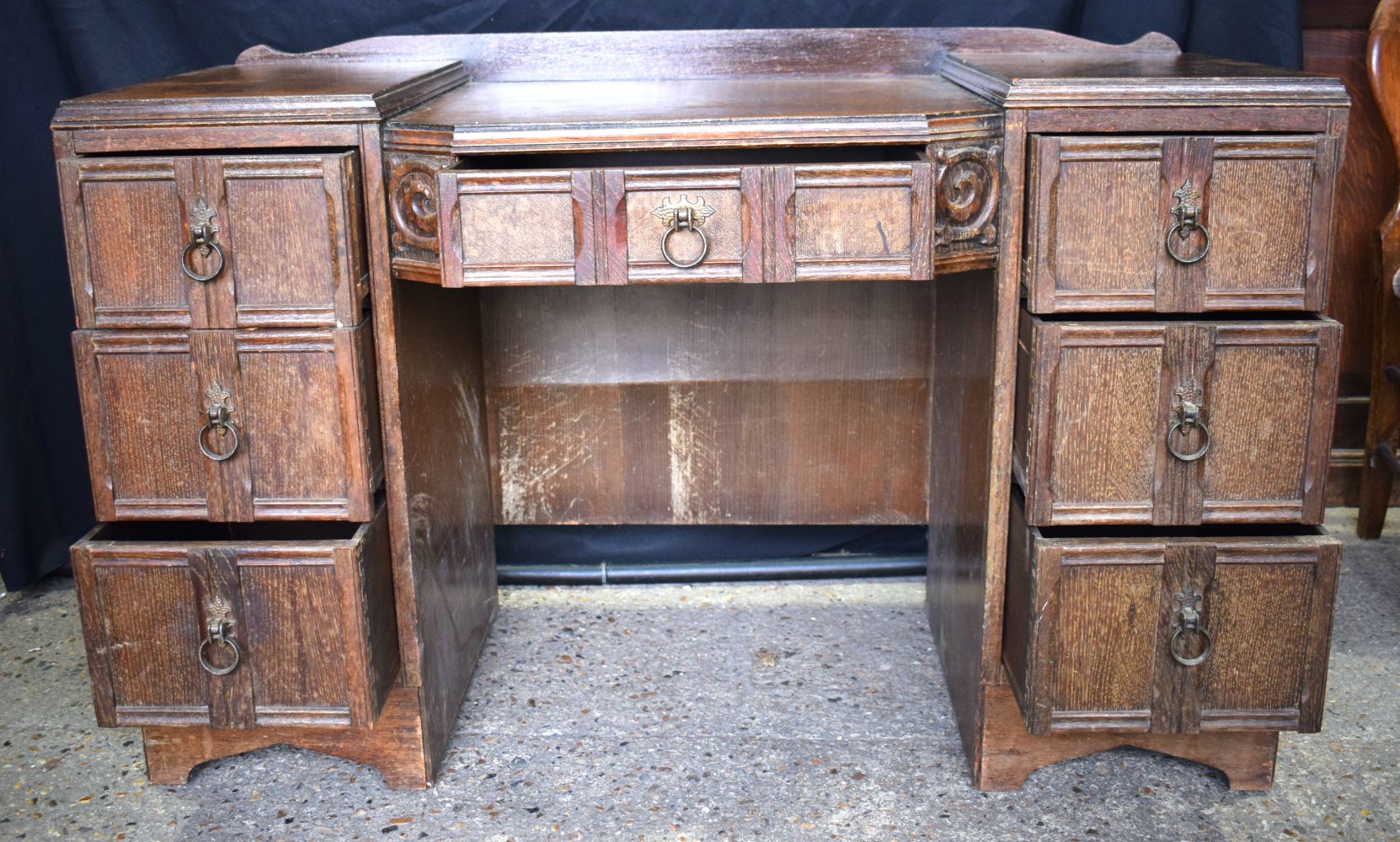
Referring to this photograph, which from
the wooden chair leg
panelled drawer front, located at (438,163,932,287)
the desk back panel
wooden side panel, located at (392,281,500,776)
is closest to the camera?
panelled drawer front, located at (438,163,932,287)

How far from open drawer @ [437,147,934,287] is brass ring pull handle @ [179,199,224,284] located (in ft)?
0.94

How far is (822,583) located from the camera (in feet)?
8.52

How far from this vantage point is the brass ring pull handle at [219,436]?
167cm

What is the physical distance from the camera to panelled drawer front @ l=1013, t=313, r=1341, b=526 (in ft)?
5.39

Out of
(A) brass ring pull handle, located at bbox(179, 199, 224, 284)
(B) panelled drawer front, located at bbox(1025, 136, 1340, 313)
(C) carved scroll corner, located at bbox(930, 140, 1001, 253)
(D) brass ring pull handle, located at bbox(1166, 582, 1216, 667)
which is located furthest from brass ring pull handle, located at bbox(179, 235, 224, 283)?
(D) brass ring pull handle, located at bbox(1166, 582, 1216, 667)

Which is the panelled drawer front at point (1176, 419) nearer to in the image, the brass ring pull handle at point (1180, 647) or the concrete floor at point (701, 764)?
the brass ring pull handle at point (1180, 647)

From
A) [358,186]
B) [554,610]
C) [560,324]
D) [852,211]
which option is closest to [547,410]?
[560,324]

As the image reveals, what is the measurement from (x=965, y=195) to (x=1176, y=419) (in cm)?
40

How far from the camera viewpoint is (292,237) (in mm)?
1616

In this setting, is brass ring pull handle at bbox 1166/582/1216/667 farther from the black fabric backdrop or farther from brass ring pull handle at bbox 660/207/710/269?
the black fabric backdrop

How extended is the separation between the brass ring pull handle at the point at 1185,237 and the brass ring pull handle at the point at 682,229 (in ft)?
1.91

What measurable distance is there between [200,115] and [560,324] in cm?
86

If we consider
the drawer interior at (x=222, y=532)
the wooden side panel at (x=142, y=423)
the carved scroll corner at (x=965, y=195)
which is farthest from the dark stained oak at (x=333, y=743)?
the carved scroll corner at (x=965, y=195)

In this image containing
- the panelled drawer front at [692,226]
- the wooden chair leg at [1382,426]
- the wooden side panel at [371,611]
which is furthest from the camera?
the wooden chair leg at [1382,426]
